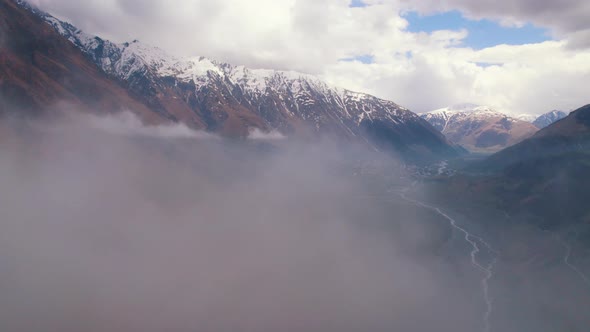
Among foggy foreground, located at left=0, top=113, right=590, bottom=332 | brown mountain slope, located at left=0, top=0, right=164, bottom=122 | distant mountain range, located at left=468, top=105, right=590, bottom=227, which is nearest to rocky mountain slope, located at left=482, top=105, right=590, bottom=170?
distant mountain range, located at left=468, top=105, right=590, bottom=227

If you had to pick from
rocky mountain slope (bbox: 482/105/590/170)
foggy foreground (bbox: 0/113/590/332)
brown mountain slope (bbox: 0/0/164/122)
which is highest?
brown mountain slope (bbox: 0/0/164/122)

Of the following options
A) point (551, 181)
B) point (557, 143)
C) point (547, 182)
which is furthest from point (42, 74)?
point (557, 143)

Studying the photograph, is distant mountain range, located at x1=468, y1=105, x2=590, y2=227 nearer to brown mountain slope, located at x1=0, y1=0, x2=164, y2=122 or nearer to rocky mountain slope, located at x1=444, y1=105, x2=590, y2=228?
rocky mountain slope, located at x1=444, y1=105, x2=590, y2=228

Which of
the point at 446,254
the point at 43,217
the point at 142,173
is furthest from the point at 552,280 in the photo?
the point at 142,173

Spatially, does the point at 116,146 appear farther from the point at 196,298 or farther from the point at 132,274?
the point at 196,298

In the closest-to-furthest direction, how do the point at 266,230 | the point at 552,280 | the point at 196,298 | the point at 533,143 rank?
the point at 196,298
the point at 552,280
the point at 266,230
the point at 533,143

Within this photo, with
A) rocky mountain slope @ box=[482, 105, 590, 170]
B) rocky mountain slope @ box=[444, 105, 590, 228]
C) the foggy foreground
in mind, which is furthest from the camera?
rocky mountain slope @ box=[482, 105, 590, 170]
